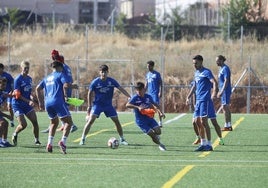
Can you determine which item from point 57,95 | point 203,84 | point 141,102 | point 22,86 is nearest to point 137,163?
point 57,95

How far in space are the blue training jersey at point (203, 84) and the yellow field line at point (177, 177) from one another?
381 cm

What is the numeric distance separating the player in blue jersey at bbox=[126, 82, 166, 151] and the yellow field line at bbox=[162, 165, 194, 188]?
3.79m

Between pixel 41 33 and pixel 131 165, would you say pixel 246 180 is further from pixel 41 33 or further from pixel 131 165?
pixel 41 33

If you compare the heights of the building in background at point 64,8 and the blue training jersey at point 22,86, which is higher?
the building in background at point 64,8

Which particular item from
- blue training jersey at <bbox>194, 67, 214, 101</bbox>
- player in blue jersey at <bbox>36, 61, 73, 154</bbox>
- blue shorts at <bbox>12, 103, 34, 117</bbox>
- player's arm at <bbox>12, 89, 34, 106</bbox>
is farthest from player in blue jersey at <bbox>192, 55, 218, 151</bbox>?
blue shorts at <bbox>12, 103, 34, 117</bbox>

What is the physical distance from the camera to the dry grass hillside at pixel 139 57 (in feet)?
133

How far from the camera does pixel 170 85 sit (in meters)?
40.2

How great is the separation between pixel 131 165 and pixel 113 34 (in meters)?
33.2

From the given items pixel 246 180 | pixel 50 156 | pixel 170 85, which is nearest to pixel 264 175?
pixel 246 180

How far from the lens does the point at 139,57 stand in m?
44.0

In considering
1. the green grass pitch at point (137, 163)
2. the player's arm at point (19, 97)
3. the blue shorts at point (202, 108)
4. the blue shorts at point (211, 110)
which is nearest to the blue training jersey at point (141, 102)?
the green grass pitch at point (137, 163)

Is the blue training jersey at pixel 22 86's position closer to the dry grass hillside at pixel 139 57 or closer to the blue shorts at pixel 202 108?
the blue shorts at pixel 202 108

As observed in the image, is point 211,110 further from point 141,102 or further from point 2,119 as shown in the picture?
point 2,119

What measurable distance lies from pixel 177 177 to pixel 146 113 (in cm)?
540
